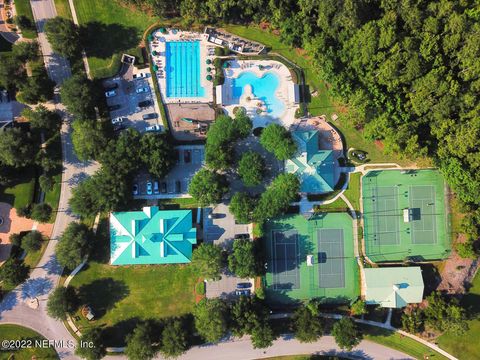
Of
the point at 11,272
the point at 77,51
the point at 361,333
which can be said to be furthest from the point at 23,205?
the point at 361,333

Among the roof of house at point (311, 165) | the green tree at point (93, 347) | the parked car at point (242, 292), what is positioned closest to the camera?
the green tree at point (93, 347)

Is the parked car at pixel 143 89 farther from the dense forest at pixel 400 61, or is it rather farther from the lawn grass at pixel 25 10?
the lawn grass at pixel 25 10

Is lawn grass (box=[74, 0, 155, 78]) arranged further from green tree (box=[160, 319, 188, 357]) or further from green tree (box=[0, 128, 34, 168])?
green tree (box=[160, 319, 188, 357])

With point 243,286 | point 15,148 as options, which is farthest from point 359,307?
point 15,148

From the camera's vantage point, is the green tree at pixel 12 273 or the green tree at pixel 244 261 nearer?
the green tree at pixel 244 261

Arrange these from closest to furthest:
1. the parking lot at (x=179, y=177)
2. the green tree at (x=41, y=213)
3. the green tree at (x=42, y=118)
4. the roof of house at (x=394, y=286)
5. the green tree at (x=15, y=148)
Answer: the green tree at (x=15, y=148)
the green tree at (x=42, y=118)
the roof of house at (x=394, y=286)
the green tree at (x=41, y=213)
the parking lot at (x=179, y=177)

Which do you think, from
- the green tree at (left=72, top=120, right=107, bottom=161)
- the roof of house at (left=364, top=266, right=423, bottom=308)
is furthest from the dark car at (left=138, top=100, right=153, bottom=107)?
the roof of house at (left=364, top=266, right=423, bottom=308)

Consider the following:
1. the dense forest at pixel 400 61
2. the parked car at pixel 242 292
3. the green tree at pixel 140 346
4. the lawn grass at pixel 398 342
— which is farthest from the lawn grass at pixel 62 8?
the lawn grass at pixel 398 342

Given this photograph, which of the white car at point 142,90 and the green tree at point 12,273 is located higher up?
the white car at point 142,90
